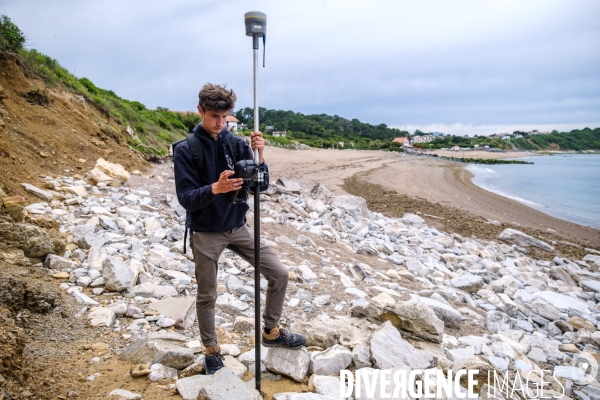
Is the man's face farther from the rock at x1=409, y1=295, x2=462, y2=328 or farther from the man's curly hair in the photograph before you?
the rock at x1=409, y1=295, x2=462, y2=328

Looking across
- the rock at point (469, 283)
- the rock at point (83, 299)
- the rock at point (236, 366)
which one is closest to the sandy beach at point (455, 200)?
the rock at point (469, 283)

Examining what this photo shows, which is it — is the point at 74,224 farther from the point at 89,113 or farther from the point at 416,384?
the point at 89,113

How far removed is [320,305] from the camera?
15.6 feet

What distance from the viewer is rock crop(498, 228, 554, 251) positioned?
1100 cm

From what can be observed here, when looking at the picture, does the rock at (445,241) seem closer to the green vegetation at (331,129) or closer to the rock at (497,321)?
the rock at (497,321)

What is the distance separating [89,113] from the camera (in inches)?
454

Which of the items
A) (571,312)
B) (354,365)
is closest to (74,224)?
(354,365)

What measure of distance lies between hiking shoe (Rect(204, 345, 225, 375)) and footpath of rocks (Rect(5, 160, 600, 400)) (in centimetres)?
8

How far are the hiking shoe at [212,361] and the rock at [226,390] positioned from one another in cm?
19

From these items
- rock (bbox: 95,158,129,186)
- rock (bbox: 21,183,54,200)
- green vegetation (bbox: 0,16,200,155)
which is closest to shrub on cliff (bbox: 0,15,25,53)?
green vegetation (bbox: 0,16,200,155)

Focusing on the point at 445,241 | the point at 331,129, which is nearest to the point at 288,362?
the point at 445,241

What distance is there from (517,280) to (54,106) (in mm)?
11538

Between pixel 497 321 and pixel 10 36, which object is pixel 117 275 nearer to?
pixel 497 321

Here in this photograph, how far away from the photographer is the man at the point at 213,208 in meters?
2.65
